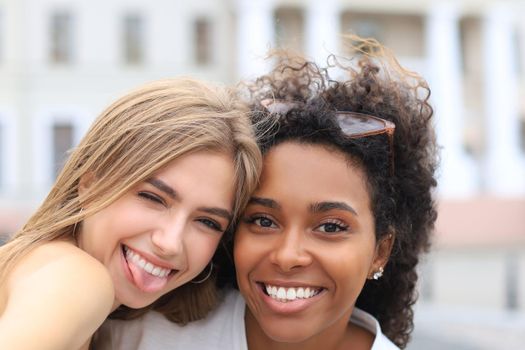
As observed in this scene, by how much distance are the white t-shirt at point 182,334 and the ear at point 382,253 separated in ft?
0.67

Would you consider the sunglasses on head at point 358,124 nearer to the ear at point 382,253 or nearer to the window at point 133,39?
the ear at point 382,253

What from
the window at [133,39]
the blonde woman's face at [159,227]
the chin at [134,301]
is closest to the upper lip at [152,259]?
the blonde woman's face at [159,227]

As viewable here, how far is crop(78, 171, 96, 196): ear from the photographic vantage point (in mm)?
2182

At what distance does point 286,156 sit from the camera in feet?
7.20

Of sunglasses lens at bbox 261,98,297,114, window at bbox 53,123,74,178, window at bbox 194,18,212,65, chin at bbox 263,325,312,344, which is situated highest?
window at bbox 194,18,212,65

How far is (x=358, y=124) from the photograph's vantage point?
225cm

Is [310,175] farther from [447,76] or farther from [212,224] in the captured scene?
[447,76]

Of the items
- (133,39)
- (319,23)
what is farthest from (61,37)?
(319,23)

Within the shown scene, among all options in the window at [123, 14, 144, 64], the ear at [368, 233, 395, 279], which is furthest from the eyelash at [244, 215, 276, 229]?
the window at [123, 14, 144, 64]

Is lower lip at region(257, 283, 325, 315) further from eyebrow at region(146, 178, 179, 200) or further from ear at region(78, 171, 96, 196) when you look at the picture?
ear at region(78, 171, 96, 196)

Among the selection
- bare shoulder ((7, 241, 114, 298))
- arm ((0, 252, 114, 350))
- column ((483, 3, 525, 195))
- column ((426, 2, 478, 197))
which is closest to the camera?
arm ((0, 252, 114, 350))

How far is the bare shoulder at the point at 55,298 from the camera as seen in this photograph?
152 cm

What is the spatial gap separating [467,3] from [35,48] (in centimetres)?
1519

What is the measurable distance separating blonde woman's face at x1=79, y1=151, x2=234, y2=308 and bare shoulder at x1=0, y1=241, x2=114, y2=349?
14 centimetres
